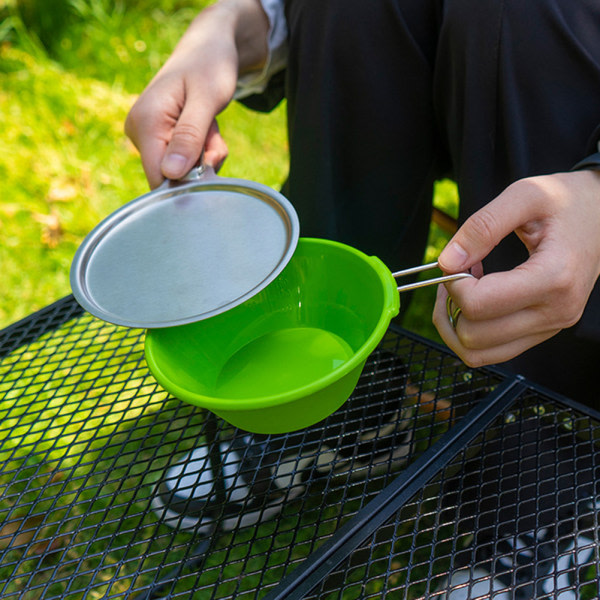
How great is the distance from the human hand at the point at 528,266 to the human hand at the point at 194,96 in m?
0.41

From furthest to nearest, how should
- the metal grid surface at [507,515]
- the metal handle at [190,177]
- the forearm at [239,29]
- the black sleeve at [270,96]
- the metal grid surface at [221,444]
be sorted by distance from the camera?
the black sleeve at [270,96] < the forearm at [239,29] < the metal handle at [190,177] < the metal grid surface at [221,444] < the metal grid surface at [507,515]

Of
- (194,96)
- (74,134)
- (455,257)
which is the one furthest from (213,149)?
(74,134)

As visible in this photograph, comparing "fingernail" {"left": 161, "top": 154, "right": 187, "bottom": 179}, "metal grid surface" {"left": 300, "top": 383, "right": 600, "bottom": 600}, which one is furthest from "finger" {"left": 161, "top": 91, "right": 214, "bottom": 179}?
"metal grid surface" {"left": 300, "top": 383, "right": 600, "bottom": 600}

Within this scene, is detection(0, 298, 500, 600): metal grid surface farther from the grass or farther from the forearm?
the forearm

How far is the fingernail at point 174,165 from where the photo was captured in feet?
2.71

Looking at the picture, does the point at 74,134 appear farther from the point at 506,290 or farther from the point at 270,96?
the point at 506,290

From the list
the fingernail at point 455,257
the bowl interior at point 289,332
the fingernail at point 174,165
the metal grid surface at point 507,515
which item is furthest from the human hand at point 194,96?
the metal grid surface at point 507,515

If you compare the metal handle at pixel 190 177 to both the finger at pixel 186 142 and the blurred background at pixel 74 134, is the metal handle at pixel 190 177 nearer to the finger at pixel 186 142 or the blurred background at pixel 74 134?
the finger at pixel 186 142

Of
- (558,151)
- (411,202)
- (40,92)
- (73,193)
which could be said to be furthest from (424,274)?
(40,92)

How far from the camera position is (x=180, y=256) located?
0.74 meters

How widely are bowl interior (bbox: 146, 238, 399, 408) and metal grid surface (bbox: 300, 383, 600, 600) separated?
7.7 inches

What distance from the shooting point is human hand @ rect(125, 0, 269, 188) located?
2.79 ft

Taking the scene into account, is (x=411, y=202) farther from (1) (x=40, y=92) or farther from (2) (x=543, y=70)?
(1) (x=40, y=92)

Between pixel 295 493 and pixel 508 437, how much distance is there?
0.33m
